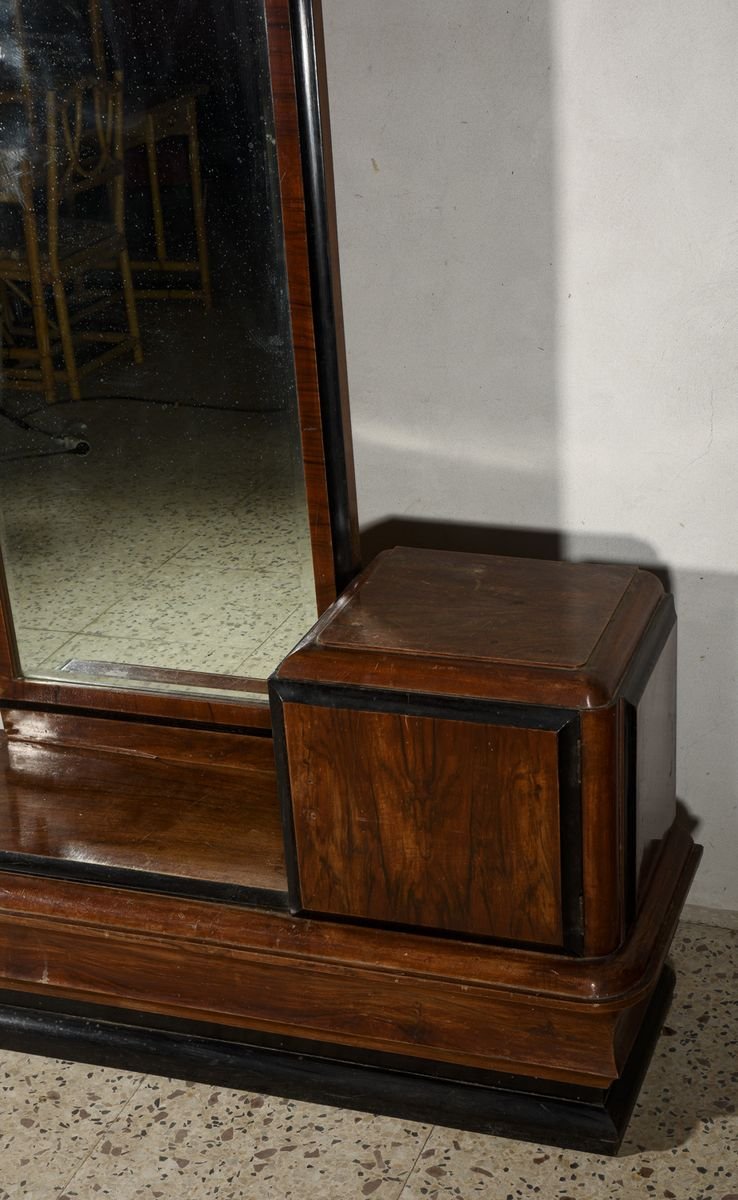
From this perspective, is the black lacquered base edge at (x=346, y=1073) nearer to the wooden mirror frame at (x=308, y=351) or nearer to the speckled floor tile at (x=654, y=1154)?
the speckled floor tile at (x=654, y=1154)

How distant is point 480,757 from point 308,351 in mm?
579

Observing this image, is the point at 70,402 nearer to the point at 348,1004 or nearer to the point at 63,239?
the point at 63,239

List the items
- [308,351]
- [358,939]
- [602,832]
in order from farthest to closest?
[308,351]
[358,939]
[602,832]

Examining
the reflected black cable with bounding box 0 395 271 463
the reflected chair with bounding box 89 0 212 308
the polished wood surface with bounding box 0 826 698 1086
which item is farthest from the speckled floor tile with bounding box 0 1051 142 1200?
the reflected chair with bounding box 89 0 212 308

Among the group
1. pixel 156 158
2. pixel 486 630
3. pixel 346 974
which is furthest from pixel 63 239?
pixel 346 974

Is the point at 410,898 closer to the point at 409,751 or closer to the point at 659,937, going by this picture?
the point at 409,751

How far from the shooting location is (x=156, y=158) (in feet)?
5.65

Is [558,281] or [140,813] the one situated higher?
[558,281]

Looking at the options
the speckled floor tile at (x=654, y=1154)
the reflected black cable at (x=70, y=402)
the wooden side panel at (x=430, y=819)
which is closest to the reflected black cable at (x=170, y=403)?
the reflected black cable at (x=70, y=402)

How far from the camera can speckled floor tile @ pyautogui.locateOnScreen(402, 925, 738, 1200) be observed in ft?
5.46

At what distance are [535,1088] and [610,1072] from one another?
0.13m

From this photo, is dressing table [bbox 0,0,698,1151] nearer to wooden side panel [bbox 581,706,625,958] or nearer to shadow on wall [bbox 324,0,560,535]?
wooden side panel [bbox 581,706,625,958]

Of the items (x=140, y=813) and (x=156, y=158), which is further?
(x=140, y=813)

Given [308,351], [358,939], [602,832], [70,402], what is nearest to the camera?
[602,832]
